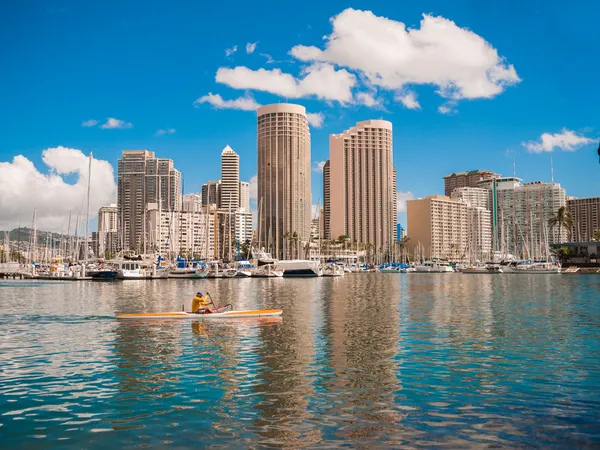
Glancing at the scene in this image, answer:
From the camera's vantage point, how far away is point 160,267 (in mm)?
134375

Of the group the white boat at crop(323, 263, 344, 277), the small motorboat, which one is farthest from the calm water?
the white boat at crop(323, 263, 344, 277)

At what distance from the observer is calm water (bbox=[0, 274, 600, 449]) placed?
1504 centimetres

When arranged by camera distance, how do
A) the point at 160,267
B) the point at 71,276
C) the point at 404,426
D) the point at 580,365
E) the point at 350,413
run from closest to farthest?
the point at 404,426, the point at 350,413, the point at 580,365, the point at 71,276, the point at 160,267

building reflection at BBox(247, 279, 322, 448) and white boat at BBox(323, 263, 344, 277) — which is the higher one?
white boat at BBox(323, 263, 344, 277)

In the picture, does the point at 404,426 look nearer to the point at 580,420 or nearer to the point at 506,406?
the point at 506,406

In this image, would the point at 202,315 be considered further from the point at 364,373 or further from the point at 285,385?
the point at 285,385

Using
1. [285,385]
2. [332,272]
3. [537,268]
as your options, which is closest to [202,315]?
[285,385]

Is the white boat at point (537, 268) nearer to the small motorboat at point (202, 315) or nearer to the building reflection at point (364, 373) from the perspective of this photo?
the building reflection at point (364, 373)

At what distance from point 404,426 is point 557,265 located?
177 meters

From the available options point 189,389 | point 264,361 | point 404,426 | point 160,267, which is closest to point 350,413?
point 404,426

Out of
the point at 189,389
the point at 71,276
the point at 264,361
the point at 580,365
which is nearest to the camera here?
the point at 189,389

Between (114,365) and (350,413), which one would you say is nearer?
(350,413)

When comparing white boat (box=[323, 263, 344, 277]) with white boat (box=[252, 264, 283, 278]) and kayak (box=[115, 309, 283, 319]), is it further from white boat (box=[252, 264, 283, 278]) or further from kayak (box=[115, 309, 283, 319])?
kayak (box=[115, 309, 283, 319])

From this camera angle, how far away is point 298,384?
2058 centimetres
